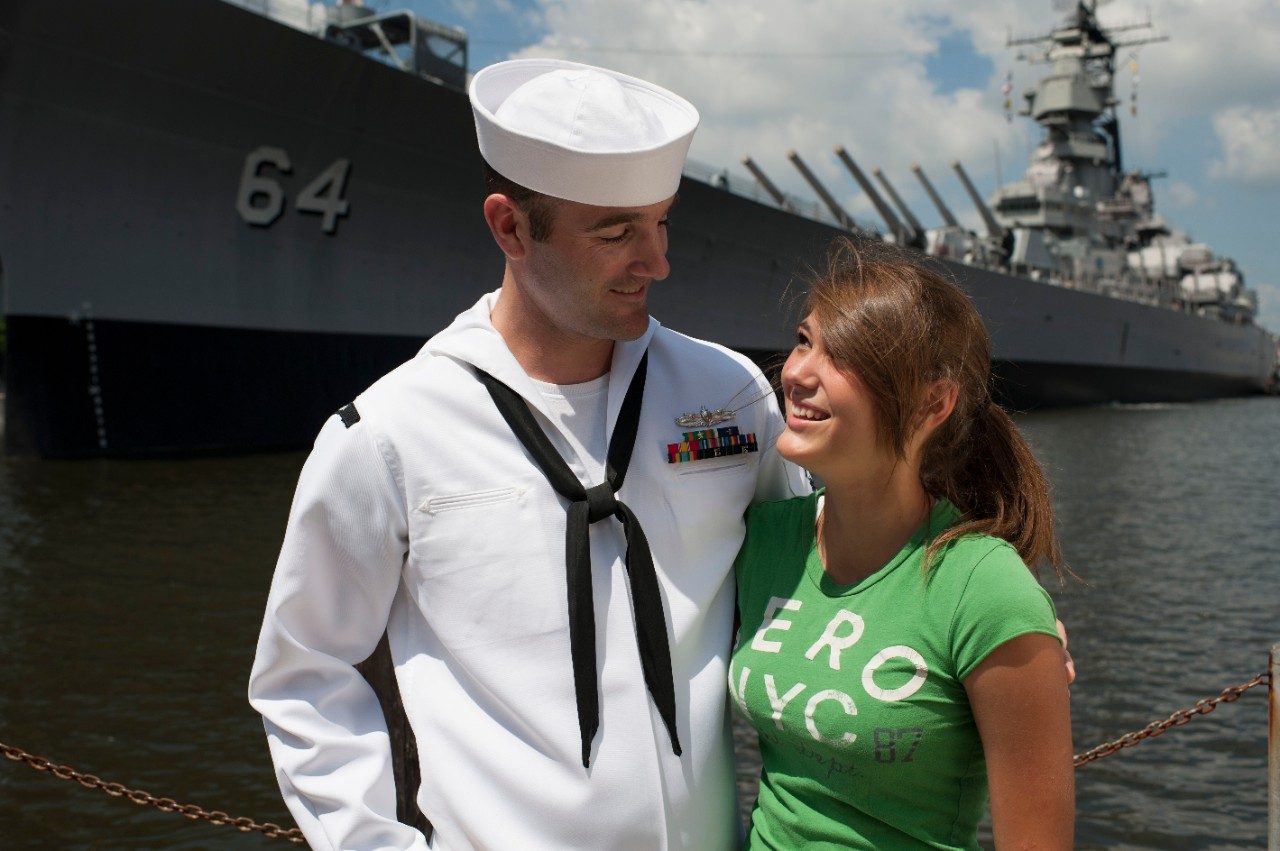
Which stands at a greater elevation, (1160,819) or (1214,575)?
(1214,575)

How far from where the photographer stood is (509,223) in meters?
1.56

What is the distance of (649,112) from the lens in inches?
62.6

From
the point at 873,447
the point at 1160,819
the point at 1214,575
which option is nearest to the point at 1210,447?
the point at 1214,575

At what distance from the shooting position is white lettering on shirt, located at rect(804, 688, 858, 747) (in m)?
1.40

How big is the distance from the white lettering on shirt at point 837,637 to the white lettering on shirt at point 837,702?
1.4 inches

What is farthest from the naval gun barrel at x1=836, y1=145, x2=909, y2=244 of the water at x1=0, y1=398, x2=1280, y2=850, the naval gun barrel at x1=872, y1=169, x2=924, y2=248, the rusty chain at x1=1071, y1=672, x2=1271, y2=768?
the rusty chain at x1=1071, y1=672, x2=1271, y2=768

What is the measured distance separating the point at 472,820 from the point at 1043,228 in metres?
36.9

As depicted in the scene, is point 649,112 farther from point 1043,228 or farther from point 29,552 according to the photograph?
point 1043,228

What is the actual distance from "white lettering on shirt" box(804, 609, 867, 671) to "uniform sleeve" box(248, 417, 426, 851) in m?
0.60

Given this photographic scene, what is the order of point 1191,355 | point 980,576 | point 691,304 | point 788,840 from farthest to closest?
point 1191,355 → point 691,304 → point 788,840 → point 980,576

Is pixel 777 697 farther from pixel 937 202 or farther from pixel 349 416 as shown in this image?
pixel 937 202

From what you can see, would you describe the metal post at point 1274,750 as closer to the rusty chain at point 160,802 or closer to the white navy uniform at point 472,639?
the white navy uniform at point 472,639

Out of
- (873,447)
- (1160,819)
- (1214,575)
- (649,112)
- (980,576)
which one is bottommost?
(1160,819)

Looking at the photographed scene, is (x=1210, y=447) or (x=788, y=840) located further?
(x=1210, y=447)
